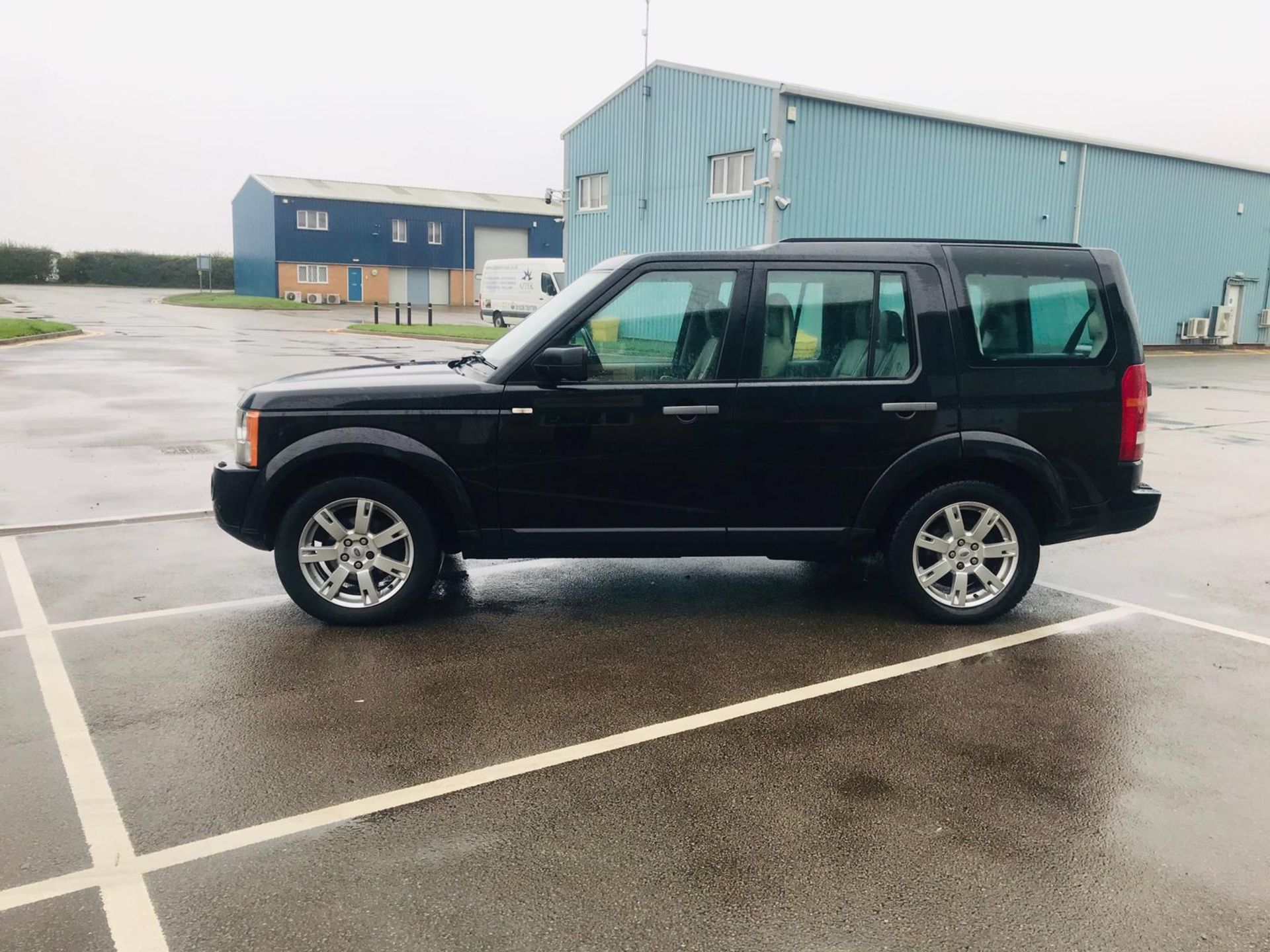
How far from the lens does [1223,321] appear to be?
35375 mm

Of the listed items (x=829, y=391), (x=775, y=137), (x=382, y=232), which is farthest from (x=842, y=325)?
(x=382, y=232)

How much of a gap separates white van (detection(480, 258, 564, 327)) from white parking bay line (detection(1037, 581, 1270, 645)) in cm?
3235

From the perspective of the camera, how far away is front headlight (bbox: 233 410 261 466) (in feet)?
17.8

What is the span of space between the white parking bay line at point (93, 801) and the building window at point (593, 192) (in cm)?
2625

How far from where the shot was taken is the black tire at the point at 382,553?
5414 mm

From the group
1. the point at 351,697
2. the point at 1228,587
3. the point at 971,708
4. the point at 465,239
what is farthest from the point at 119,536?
the point at 465,239

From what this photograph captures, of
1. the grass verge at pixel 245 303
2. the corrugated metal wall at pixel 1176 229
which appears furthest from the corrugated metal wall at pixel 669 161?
the grass verge at pixel 245 303

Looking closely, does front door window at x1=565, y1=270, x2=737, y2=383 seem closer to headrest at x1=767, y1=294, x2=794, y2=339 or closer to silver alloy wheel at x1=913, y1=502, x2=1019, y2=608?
headrest at x1=767, y1=294, x2=794, y2=339

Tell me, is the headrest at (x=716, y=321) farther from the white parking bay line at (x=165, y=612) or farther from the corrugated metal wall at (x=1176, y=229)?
the corrugated metal wall at (x=1176, y=229)

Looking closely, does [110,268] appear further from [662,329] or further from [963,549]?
[963,549]

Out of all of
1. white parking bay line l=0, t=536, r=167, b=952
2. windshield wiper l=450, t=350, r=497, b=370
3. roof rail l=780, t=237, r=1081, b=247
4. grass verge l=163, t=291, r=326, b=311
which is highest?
roof rail l=780, t=237, r=1081, b=247

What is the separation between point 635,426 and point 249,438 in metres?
1.92

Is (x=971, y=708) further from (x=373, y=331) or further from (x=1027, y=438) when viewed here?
(x=373, y=331)

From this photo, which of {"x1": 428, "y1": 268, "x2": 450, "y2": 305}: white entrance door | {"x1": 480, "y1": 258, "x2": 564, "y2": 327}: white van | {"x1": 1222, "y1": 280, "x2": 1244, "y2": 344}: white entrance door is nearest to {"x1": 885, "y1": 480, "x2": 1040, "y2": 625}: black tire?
{"x1": 480, "y1": 258, "x2": 564, "y2": 327}: white van
